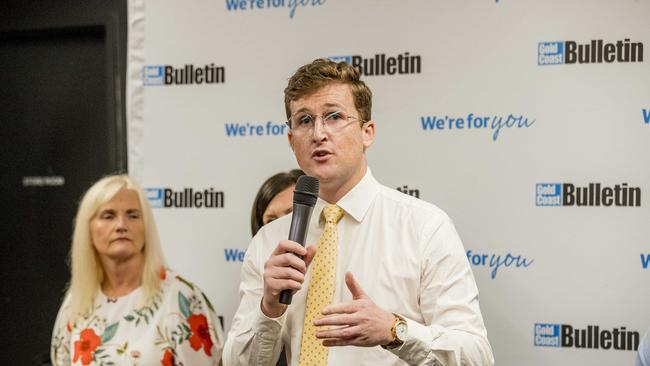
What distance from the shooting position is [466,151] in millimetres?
2895

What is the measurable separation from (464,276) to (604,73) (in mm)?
1254

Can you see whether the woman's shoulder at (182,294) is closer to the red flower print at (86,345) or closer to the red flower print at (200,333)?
the red flower print at (200,333)

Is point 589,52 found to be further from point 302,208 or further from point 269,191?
point 302,208

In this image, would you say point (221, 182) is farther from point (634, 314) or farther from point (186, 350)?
point (634, 314)

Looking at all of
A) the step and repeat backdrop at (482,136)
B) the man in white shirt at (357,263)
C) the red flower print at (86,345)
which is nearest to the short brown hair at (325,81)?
the man in white shirt at (357,263)

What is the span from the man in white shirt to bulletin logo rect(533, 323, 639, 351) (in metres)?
0.99

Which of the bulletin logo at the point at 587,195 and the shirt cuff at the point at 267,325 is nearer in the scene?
the shirt cuff at the point at 267,325

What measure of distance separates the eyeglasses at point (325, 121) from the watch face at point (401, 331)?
0.56m

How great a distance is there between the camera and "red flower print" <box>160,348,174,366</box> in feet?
9.11

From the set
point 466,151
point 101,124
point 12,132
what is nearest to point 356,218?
point 466,151

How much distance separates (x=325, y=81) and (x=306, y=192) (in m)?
0.39

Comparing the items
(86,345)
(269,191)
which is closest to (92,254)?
(86,345)

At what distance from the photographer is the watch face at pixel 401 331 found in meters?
1.72

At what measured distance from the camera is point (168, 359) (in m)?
2.79
